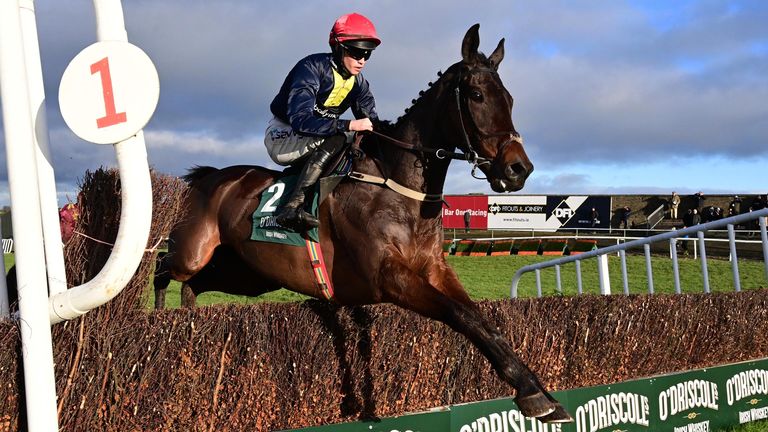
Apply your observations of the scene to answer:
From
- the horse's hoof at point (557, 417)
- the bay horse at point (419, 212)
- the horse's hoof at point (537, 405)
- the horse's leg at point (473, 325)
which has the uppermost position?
the bay horse at point (419, 212)

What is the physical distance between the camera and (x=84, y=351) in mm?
3072

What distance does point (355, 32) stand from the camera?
14.6 ft

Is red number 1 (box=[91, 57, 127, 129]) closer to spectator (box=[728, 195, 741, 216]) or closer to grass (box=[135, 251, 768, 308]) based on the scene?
grass (box=[135, 251, 768, 308])

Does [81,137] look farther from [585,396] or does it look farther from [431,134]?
[585,396]

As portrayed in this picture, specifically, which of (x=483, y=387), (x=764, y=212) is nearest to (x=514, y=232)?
(x=764, y=212)

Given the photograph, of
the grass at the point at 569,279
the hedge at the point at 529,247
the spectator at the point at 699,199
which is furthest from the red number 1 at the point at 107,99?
the spectator at the point at 699,199

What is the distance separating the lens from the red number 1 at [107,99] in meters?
2.32

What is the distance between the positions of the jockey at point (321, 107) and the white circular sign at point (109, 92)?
1977 mm

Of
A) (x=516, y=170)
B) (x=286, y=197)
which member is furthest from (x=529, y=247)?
(x=516, y=170)

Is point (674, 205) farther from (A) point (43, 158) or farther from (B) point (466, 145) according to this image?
(A) point (43, 158)

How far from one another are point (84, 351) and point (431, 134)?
2184mm

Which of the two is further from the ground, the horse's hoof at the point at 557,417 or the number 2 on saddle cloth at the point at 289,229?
the number 2 on saddle cloth at the point at 289,229

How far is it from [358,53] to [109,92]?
2.41 meters

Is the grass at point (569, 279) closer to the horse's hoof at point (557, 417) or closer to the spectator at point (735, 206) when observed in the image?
the spectator at point (735, 206)
